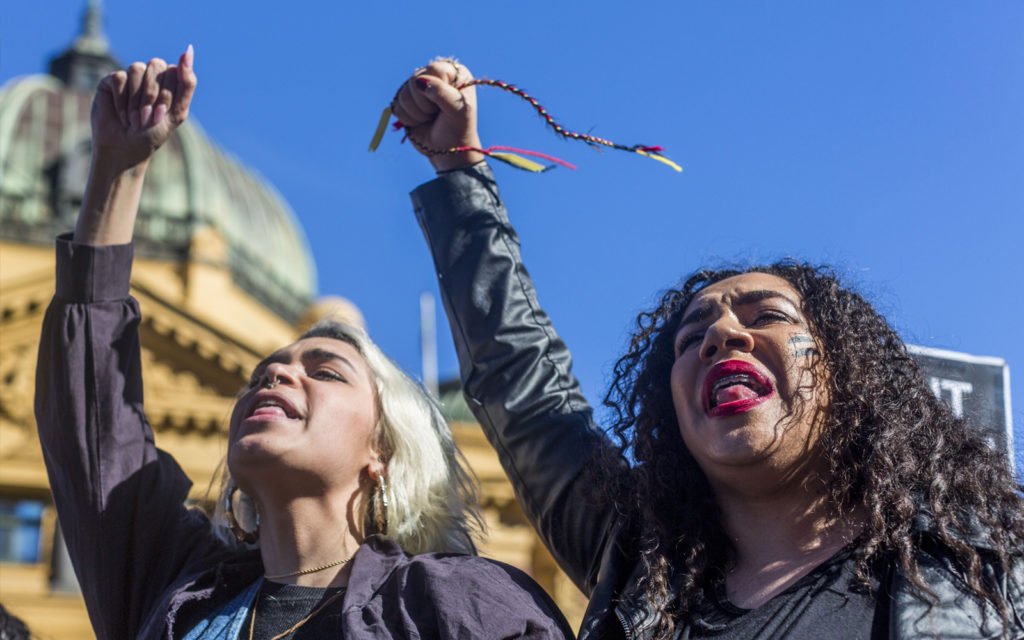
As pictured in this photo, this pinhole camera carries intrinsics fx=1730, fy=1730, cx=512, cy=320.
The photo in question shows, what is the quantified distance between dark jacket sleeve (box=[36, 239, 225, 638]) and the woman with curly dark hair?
31.6 inches

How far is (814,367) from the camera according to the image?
3447 mm

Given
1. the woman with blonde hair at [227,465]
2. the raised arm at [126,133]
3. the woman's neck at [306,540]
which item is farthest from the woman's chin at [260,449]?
the raised arm at [126,133]

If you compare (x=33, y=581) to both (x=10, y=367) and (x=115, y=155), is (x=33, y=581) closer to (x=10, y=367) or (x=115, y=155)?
(x=10, y=367)

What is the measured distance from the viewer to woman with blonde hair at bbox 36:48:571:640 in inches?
150

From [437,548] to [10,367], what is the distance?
20980mm

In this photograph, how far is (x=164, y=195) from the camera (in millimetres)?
34812

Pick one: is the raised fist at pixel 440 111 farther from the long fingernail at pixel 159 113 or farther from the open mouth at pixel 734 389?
the open mouth at pixel 734 389

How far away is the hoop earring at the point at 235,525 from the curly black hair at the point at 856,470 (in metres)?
0.97

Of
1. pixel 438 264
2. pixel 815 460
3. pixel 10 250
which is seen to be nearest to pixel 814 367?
pixel 815 460

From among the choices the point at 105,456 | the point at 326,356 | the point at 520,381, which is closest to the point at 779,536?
the point at 520,381

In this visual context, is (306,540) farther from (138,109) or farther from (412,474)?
(138,109)

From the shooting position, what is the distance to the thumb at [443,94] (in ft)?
13.5

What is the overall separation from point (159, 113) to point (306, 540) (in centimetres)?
106

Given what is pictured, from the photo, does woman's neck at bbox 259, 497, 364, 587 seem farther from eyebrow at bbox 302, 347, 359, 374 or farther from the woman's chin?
eyebrow at bbox 302, 347, 359, 374
